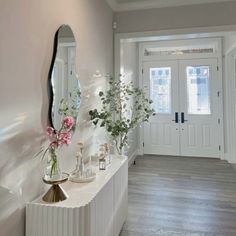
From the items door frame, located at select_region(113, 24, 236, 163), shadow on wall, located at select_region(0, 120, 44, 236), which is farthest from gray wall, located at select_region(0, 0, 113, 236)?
door frame, located at select_region(113, 24, 236, 163)

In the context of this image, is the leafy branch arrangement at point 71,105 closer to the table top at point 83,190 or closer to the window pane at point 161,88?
the table top at point 83,190

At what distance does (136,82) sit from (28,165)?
4.97 m

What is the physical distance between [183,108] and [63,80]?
179 inches

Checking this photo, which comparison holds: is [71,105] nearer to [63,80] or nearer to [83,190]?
[63,80]

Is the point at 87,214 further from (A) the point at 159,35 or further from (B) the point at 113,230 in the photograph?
(A) the point at 159,35

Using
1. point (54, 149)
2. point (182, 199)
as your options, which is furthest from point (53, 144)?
point (182, 199)

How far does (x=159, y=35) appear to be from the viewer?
Answer: 3.73 meters

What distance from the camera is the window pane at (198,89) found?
19.8 ft

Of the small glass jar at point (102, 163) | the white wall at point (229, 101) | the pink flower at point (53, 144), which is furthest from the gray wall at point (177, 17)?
the pink flower at point (53, 144)

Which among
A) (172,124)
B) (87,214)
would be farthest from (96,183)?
(172,124)

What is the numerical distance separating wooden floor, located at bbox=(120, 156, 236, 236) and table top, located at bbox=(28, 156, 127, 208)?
81 centimetres

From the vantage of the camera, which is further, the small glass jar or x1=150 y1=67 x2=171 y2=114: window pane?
x1=150 y1=67 x2=171 y2=114: window pane

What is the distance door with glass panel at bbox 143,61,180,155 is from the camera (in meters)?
6.24

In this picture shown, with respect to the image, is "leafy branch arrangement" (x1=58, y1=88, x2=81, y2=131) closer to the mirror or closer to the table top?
the mirror
